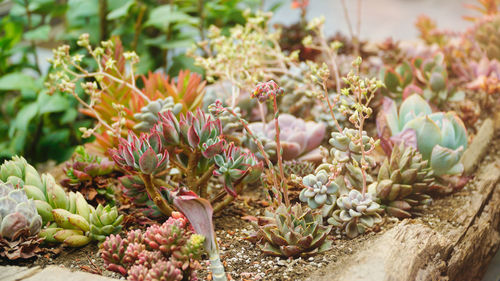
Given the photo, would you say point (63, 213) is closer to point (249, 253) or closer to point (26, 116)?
point (249, 253)

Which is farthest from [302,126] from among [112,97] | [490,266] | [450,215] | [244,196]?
[490,266]

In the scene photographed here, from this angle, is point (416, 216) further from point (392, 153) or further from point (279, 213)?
A: point (279, 213)

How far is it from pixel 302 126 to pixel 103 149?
2.18 feet

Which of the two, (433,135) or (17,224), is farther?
(433,135)

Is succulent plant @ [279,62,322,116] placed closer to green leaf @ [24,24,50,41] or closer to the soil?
the soil

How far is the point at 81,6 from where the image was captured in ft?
7.29

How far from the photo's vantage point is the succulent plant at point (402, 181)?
1445 millimetres

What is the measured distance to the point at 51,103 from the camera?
79.7 inches

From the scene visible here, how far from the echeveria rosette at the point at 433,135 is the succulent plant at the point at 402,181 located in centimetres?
6

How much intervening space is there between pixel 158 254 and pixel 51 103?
116 cm

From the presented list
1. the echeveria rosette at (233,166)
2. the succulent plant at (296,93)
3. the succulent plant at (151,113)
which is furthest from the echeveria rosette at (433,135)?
the succulent plant at (151,113)

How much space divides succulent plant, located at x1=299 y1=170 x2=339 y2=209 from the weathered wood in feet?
0.49

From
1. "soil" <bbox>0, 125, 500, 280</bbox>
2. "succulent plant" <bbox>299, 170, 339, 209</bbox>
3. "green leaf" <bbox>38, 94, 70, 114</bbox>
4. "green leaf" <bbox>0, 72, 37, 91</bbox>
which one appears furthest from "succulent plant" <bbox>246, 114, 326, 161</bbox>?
"green leaf" <bbox>0, 72, 37, 91</bbox>

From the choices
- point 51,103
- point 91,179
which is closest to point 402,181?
point 91,179
